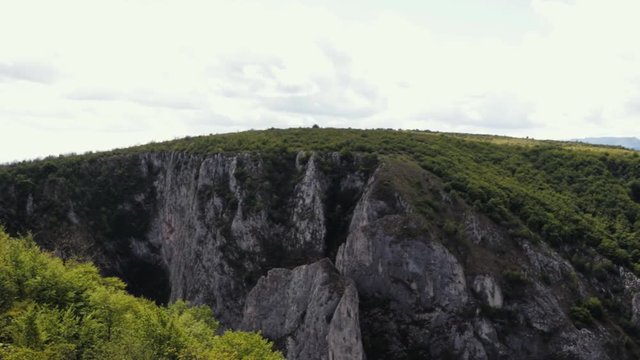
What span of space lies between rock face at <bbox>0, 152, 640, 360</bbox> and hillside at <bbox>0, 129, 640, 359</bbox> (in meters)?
0.19

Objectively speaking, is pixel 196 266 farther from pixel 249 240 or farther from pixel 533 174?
pixel 533 174

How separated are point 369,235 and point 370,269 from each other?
445 cm

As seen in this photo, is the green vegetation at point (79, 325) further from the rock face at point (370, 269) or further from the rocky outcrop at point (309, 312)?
the rock face at point (370, 269)

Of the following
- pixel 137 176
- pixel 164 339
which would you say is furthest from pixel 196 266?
pixel 164 339

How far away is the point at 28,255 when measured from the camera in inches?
2042

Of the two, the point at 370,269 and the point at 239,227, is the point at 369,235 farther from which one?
the point at 239,227

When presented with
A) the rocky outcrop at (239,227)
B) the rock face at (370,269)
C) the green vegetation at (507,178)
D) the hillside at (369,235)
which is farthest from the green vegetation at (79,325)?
the green vegetation at (507,178)

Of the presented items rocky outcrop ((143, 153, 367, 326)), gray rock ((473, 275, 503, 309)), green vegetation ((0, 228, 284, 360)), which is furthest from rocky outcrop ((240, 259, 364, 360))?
gray rock ((473, 275, 503, 309))

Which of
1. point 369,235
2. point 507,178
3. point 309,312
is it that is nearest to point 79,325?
point 309,312

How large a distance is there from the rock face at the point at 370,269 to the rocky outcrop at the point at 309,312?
A: 154 millimetres

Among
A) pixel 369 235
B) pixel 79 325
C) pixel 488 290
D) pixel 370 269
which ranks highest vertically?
pixel 369 235

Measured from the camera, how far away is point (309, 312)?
223ft

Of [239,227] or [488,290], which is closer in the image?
[488,290]

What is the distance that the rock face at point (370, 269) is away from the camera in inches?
2539
